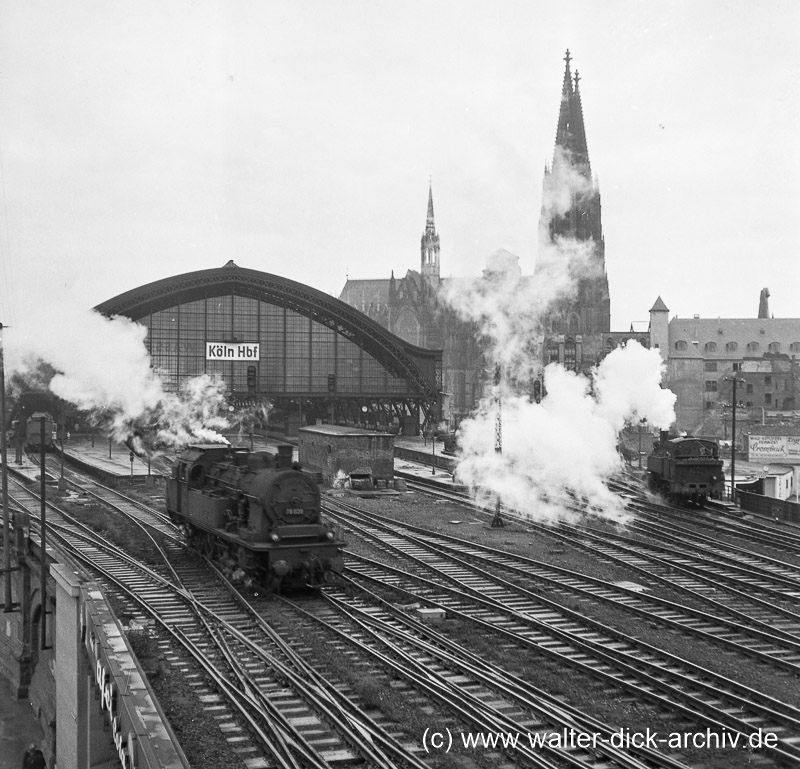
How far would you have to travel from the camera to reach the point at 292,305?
77750 mm

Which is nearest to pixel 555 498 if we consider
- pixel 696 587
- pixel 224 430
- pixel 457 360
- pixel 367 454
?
pixel 367 454

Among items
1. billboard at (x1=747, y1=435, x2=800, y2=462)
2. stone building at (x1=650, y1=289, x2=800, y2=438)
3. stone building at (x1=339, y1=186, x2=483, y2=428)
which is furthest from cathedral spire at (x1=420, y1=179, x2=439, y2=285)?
billboard at (x1=747, y1=435, x2=800, y2=462)

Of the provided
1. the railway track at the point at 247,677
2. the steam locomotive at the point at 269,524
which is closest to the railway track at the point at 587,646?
the steam locomotive at the point at 269,524

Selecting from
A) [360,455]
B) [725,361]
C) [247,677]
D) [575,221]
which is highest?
[575,221]

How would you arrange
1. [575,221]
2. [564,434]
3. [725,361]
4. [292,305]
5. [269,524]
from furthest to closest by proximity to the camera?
1. [575,221]
2. [725,361]
3. [292,305]
4. [564,434]
5. [269,524]

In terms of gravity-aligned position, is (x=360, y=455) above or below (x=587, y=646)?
above

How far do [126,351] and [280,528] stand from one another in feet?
92.6

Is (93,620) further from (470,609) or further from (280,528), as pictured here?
(470,609)

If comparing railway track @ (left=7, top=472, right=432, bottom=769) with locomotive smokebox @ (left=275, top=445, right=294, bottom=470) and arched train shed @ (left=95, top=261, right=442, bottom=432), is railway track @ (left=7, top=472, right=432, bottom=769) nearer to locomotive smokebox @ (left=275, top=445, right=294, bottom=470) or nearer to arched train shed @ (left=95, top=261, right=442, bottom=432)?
locomotive smokebox @ (left=275, top=445, right=294, bottom=470)

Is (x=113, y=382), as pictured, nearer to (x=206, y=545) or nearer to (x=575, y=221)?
(x=206, y=545)

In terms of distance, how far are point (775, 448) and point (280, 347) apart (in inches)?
1648

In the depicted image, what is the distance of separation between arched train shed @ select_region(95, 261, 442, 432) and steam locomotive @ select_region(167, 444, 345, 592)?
164ft

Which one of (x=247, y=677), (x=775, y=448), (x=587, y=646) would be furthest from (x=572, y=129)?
(x=247, y=677)

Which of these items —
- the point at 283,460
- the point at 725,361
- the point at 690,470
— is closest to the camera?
the point at 283,460
